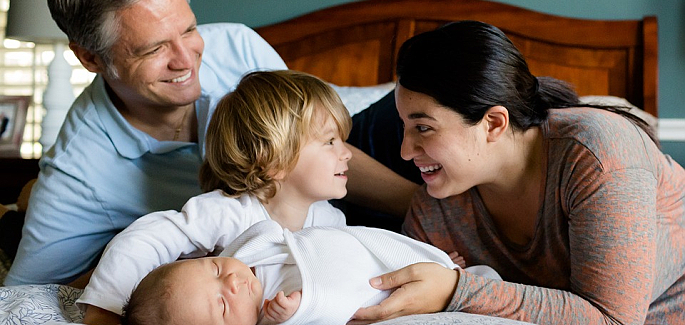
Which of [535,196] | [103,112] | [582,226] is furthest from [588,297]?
[103,112]

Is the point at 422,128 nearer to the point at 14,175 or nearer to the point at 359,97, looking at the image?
the point at 359,97

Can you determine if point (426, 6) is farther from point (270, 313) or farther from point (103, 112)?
point (270, 313)

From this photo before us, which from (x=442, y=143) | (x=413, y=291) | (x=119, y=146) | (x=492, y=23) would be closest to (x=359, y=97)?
(x=492, y=23)

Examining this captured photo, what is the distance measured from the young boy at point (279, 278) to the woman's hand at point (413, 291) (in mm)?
29

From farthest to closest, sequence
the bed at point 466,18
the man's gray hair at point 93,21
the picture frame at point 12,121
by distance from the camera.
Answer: the picture frame at point 12,121 → the bed at point 466,18 → the man's gray hair at point 93,21

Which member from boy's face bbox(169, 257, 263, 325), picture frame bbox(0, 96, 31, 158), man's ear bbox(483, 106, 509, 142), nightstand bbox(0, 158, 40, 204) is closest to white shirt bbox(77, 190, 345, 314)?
boy's face bbox(169, 257, 263, 325)

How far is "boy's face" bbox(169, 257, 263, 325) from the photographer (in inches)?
48.4

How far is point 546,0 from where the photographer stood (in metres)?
2.87

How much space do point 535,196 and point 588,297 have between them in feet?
0.96

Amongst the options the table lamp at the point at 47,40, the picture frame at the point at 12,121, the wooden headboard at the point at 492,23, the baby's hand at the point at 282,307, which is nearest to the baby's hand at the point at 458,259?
the baby's hand at the point at 282,307

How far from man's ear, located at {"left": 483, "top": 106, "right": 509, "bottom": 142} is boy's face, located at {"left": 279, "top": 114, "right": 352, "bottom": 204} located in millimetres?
415

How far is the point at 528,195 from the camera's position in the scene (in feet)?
5.28

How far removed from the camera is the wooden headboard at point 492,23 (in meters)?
2.74

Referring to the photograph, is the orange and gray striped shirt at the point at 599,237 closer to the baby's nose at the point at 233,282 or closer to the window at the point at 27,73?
the baby's nose at the point at 233,282
